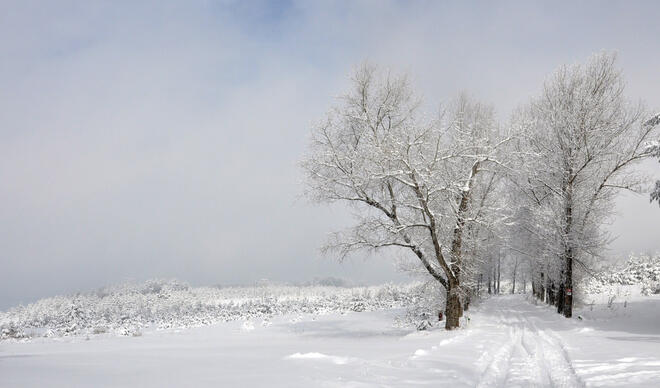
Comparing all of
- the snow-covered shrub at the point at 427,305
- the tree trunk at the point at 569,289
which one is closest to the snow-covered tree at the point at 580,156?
the tree trunk at the point at 569,289

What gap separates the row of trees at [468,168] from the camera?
1426cm

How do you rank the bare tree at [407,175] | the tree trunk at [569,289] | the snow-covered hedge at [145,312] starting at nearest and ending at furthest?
1. the bare tree at [407,175]
2. the tree trunk at [569,289]
3. the snow-covered hedge at [145,312]

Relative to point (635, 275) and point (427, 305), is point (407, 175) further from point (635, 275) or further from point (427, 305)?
point (635, 275)

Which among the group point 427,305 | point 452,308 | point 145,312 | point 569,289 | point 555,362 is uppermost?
point 569,289

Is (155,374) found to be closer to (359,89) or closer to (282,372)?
(282,372)

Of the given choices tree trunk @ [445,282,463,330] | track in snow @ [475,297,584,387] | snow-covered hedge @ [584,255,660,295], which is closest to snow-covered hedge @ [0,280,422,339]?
tree trunk @ [445,282,463,330]

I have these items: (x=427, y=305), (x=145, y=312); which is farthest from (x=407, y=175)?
(x=145, y=312)

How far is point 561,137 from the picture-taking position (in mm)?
18828

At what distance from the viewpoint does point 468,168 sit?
51.2ft

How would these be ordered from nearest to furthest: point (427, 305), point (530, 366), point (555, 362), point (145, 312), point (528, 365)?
point (530, 366) → point (528, 365) → point (555, 362) → point (427, 305) → point (145, 312)

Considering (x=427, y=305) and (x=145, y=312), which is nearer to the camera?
(x=427, y=305)

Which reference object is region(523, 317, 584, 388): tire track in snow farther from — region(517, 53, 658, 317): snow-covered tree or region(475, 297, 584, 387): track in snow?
region(517, 53, 658, 317): snow-covered tree

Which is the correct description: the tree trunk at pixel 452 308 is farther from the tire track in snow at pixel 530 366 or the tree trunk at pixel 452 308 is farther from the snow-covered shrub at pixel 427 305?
the tire track in snow at pixel 530 366

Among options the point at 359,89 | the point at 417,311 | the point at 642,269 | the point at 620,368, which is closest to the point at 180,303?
the point at 417,311
